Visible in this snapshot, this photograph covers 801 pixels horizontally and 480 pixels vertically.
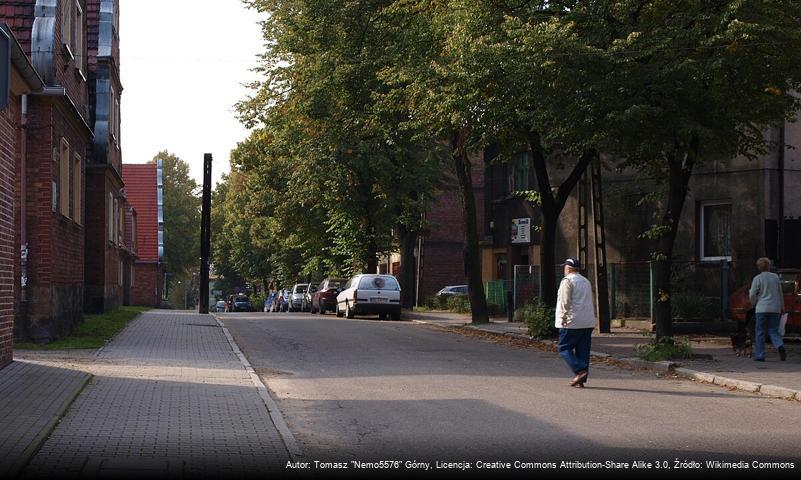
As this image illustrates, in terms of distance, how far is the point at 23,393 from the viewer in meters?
11.6

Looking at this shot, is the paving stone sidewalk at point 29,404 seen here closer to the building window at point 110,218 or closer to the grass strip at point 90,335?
the grass strip at point 90,335

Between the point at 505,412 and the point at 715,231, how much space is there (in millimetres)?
19577

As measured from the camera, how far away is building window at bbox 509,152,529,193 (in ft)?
137

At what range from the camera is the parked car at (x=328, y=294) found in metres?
42.9

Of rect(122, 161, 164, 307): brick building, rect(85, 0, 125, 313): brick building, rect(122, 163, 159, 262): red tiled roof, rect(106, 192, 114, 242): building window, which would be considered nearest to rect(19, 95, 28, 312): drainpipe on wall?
rect(85, 0, 125, 313): brick building

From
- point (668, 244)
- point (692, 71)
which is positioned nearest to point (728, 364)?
point (668, 244)

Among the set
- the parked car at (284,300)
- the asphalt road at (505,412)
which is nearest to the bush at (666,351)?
the asphalt road at (505,412)

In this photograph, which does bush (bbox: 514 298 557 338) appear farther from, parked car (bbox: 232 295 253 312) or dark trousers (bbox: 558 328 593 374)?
parked car (bbox: 232 295 253 312)

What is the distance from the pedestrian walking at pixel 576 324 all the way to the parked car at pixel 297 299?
42968 mm

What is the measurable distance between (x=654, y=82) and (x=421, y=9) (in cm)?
905

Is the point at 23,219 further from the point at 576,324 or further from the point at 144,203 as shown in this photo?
the point at 144,203

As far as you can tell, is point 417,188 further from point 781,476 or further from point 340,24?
point 781,476

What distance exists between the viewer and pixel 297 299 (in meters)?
57.4

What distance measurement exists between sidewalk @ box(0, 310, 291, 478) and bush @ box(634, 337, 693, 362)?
6.99 meters
